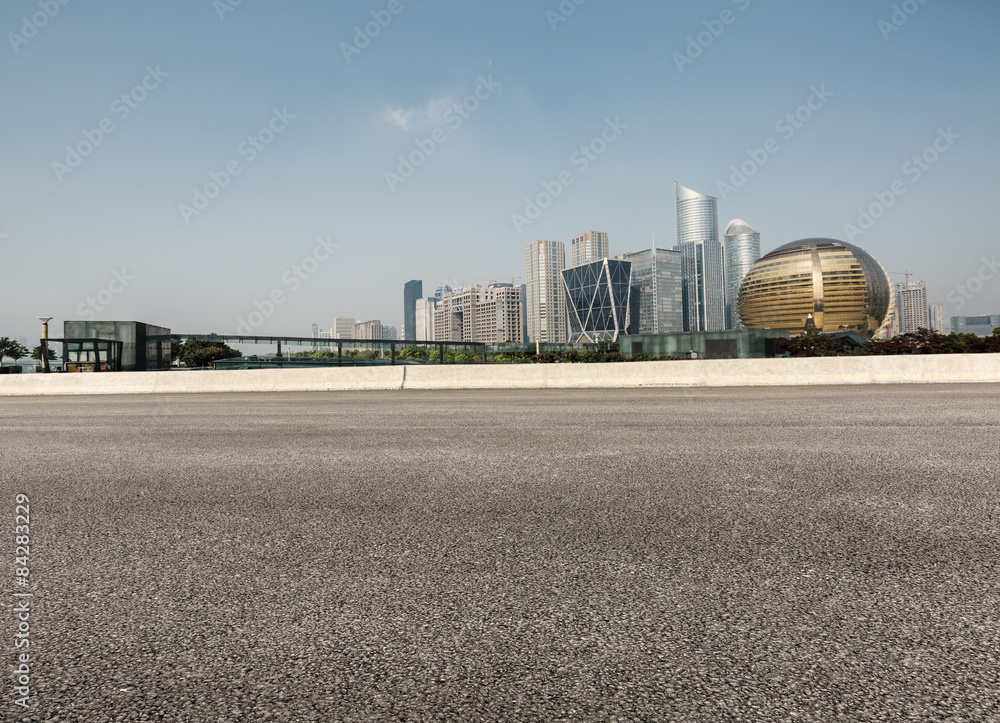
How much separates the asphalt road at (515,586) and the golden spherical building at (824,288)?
122319 mm

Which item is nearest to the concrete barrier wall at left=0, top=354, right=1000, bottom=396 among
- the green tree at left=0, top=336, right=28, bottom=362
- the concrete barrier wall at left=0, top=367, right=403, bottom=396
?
the concrete barrier wall at left=0, top=367, right=403, bottom=396

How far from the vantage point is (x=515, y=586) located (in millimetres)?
2865

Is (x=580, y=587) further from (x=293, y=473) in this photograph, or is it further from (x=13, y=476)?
(x=13, y=476)

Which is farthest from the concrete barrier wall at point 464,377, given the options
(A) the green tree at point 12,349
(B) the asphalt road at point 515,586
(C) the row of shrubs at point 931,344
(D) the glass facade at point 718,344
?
(A) the green tree at point 12,349

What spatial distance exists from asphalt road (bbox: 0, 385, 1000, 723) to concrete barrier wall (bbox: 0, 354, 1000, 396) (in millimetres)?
12609

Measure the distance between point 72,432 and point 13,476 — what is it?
410cm

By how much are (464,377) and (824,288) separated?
11846 centimetres

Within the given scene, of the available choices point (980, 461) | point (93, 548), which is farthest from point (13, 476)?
point (980, 461)

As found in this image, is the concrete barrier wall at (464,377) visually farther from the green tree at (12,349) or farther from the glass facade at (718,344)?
the green tree at (12,349)

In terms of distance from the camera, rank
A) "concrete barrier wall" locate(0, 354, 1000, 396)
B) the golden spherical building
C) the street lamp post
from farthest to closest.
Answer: the golden spherical building < the street lamp post < "concrete barrier wall" locate(0, 354, 1000, 396)

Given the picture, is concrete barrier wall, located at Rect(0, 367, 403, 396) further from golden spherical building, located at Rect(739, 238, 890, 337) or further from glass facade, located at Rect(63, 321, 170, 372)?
golden spherical building, located at Rect(739, 238, 890, 337)

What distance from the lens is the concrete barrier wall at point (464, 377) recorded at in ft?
62.3

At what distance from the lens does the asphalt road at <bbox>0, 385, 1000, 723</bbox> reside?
1961mm

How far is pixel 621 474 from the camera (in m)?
5.55
